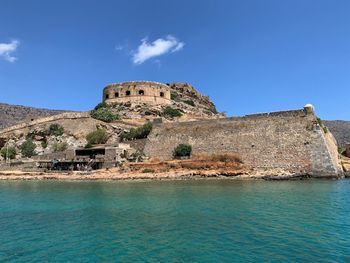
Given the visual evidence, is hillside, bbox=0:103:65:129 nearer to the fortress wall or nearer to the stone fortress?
the stone fortress

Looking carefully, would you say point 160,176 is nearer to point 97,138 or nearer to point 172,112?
point 97,138

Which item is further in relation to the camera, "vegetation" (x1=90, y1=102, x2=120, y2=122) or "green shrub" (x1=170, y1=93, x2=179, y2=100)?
"green shrub" (x1=170, y1=93, x2=179, y2=100)

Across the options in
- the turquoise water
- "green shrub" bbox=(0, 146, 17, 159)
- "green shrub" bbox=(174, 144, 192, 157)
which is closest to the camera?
the turquoise water

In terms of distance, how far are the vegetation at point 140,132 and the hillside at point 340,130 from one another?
40.9 metres

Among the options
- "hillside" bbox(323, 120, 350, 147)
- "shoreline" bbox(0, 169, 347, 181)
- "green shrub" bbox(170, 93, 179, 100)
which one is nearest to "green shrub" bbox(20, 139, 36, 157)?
"shoreline" bbox(0, 169, 347, 181)

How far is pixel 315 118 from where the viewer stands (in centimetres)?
2612

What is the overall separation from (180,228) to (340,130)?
68.7m

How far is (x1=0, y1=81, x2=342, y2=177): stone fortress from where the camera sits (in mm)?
25625

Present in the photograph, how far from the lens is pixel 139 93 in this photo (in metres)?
47.9

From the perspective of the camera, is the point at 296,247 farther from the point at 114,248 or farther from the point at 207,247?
the point at 114,248

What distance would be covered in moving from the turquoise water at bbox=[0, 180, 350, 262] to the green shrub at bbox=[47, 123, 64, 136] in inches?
973

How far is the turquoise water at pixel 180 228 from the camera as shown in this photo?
7.62 m

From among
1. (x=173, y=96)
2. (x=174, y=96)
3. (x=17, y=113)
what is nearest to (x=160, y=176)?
(x=173, y=96)

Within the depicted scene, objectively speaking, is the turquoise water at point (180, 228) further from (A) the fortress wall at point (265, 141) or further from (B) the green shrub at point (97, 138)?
(B) the green shrub at point (97, 138)
